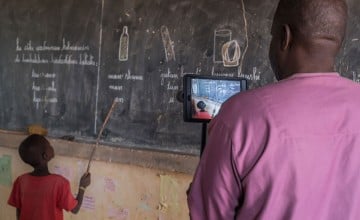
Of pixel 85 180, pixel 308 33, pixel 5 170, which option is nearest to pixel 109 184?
pixel 85 180

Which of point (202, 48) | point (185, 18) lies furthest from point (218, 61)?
point (185, 18)

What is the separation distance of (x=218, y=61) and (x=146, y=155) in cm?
59

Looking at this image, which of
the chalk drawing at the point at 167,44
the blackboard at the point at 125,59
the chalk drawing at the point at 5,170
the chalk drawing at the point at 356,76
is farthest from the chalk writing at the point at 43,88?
the chalk drawing at the point at 356,76

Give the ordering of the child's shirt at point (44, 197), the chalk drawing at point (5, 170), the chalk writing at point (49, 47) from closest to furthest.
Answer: the child's shirt at point (44, 197) < the chalk writing at point (49, 47) < the chalk drawing at point (5, 170)

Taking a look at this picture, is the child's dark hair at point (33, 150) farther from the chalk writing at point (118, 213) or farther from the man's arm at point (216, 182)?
the man's arm at point (216, 182)

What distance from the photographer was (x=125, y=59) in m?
2.66

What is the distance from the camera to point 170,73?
247cm

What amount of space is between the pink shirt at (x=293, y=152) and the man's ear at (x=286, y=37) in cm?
7

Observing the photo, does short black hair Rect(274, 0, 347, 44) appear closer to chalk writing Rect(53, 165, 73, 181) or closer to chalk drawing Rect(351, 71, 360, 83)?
chalk drawing Rect(351, 71, 360, 83)

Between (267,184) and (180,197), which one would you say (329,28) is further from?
(180,197)

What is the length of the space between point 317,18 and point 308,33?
0.11 ft

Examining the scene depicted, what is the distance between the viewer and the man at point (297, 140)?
994 mm

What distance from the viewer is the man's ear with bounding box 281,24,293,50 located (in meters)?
1.06

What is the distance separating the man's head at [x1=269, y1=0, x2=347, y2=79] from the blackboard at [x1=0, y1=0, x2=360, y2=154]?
962mm
